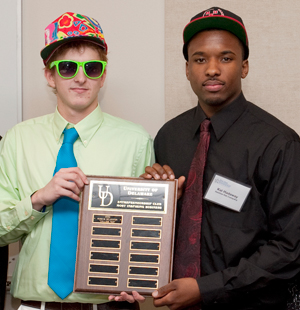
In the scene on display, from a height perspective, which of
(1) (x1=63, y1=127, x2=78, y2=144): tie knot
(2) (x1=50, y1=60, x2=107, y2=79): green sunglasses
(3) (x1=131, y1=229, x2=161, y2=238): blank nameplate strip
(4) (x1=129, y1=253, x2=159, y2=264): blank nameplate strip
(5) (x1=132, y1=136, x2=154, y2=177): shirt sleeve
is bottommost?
(4) (x1=129, y1=253, x2=159, y2=264): blank nameplate strip

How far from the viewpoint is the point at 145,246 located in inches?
74.4

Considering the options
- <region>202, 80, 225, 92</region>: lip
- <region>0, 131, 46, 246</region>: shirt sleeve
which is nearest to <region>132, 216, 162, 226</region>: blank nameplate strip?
<region>0, 131, 46, 246</region>: shirt sleeve

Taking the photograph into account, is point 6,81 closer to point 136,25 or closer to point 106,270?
point 136,25

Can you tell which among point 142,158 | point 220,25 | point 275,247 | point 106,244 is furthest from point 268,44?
point 106,244

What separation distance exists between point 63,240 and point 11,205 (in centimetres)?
29

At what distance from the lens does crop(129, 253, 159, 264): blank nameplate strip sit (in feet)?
6.16

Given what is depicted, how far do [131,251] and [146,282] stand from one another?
0.46 ft

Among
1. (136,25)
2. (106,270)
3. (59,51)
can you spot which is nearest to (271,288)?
(106,270)

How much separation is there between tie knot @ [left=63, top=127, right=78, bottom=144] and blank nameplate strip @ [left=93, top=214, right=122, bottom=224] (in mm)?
376

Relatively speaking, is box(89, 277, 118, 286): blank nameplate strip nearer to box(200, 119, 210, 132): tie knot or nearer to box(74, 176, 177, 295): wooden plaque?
box(74, 176, 177, 295): wooden plaque

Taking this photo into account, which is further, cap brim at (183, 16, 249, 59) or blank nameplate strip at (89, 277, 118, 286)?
cap brim at (183, 16, 249, 59)

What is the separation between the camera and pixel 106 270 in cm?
189

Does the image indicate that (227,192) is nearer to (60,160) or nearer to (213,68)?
(213,68)

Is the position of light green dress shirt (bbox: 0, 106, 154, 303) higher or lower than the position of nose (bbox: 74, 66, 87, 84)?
lower
